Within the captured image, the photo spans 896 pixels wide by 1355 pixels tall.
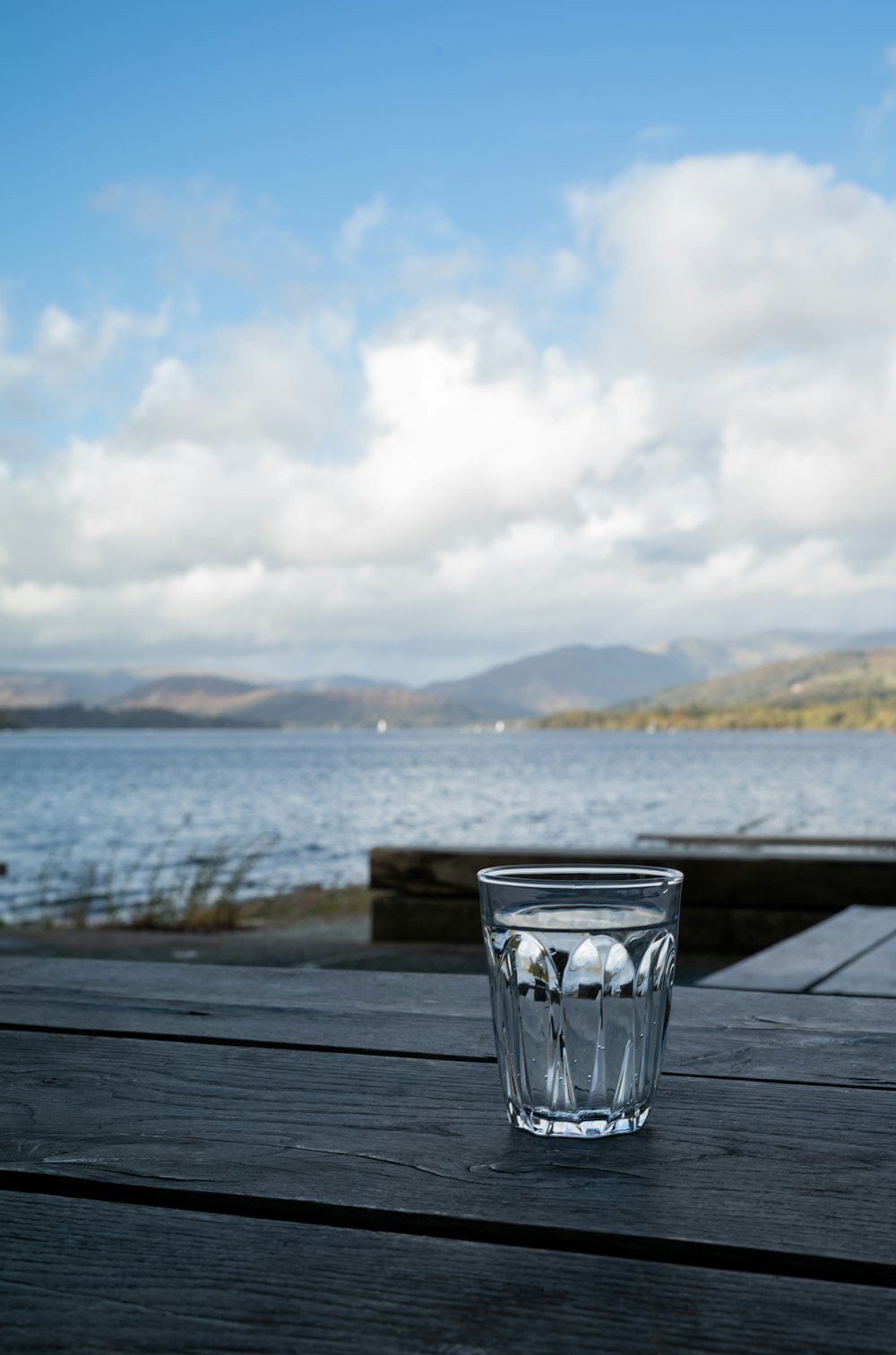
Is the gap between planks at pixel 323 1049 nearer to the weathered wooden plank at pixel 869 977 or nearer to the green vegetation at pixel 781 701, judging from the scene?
the weathered wooden plank at pixel 869 977

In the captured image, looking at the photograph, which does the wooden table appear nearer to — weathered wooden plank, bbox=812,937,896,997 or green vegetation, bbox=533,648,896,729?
weathered wooden plank, bbox=812,937,896,997

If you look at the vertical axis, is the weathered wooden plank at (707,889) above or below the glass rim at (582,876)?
below

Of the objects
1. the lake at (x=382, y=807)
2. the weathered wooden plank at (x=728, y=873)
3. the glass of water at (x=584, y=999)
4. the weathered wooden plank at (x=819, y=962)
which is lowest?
the lake at (x=382, y=807)

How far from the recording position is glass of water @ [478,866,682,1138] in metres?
0.84

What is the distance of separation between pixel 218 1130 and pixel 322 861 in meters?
18.1

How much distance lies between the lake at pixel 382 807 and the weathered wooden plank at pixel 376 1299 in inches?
170

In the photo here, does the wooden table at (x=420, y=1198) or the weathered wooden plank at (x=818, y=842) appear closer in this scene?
the wooden table at (x=420, y=1198)

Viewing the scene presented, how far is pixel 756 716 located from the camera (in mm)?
120125

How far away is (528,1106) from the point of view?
851mm

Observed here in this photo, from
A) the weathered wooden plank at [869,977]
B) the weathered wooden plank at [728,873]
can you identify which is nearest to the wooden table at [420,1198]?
the weathered wooden plank at [869,977]

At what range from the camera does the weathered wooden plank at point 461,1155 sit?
676mm

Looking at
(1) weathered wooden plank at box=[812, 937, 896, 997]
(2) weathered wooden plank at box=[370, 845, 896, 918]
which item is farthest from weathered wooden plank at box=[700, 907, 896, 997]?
(2) weathered wooden plank at box=[370, 845, 896, 918]

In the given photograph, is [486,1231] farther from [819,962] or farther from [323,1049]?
[819,962]

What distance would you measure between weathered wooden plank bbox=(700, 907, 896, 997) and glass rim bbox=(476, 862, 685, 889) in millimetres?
1169
